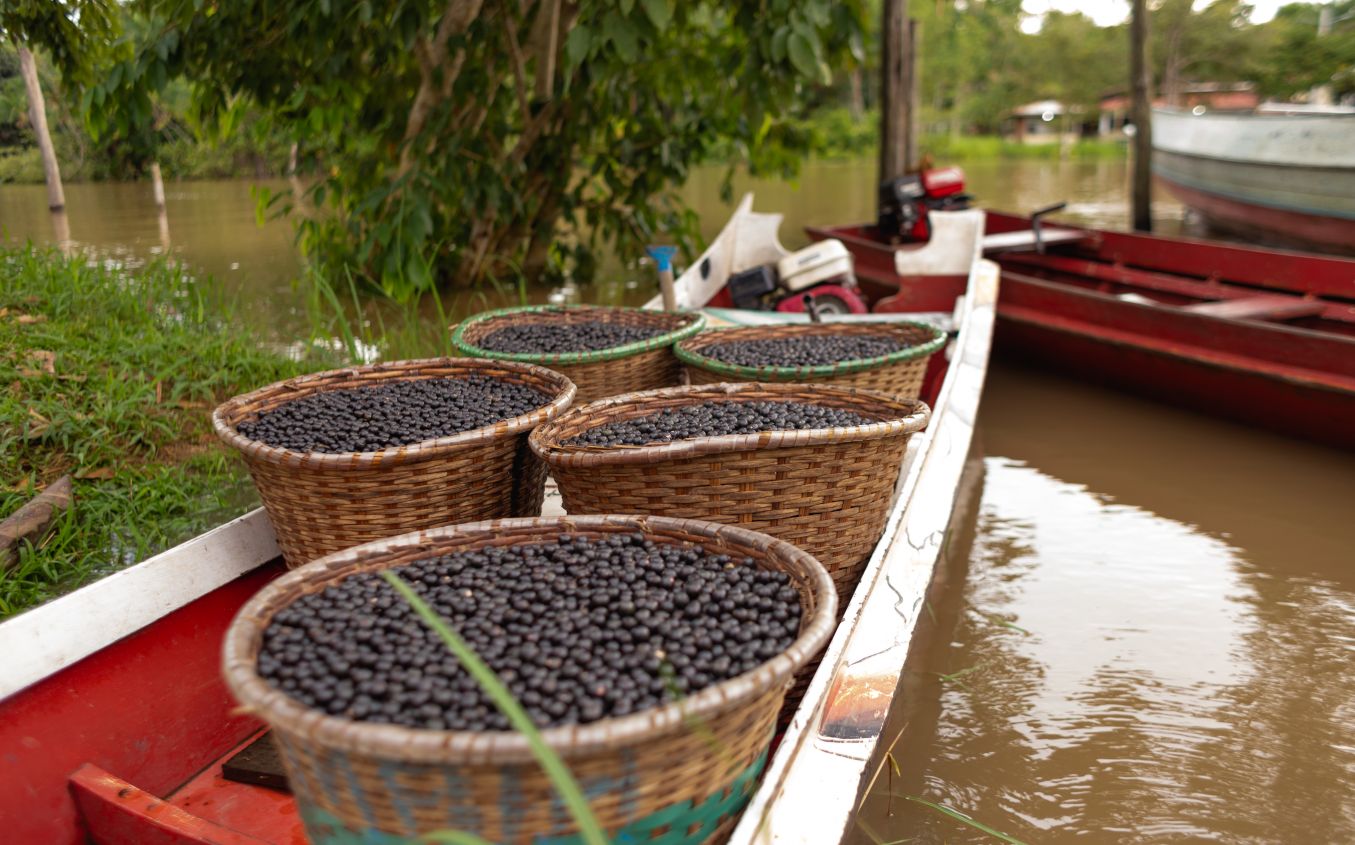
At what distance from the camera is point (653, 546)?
1.52m

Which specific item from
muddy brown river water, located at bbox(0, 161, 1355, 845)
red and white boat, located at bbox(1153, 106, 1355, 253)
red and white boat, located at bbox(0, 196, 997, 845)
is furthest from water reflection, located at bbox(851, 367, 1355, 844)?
red and white boat, located at bbox(1153, 106, 1355, 253)

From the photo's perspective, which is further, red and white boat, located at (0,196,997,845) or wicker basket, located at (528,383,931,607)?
wicker basket, located at (528,383,931,607)

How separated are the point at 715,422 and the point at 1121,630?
4.77 feet

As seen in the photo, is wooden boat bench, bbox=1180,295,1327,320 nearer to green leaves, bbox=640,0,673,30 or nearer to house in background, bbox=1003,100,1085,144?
green leaves, bbox=640,0,673,30

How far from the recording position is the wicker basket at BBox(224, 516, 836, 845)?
971mm

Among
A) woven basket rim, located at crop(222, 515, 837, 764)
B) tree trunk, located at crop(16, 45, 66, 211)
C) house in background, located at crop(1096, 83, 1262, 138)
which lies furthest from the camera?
house in background, located at crop(1096, 83, 1262, 138)

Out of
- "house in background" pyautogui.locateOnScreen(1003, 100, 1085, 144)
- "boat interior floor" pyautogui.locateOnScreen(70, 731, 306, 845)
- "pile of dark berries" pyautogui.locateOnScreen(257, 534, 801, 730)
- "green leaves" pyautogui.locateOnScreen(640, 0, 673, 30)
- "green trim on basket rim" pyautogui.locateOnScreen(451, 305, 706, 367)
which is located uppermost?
"house in background" pyautogui.locateOnScreen(1003, 100, 1085, 144)

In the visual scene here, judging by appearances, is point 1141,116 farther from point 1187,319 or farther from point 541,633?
point 541,633

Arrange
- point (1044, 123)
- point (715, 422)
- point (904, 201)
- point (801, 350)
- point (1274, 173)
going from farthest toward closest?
point (1044, 123)
point (1274, 173)
point (904, 201)
point (801, 350)
point (715, 422)

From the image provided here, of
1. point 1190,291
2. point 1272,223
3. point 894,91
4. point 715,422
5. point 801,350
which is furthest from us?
point 1272,223

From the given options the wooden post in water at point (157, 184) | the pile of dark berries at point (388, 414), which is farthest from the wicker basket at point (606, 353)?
the wooden post in water at point (157, 184)

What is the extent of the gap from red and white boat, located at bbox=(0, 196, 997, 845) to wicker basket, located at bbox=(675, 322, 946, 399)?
0.53 metres

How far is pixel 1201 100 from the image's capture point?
29.5 meters

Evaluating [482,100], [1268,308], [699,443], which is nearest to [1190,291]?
[1268,308]
